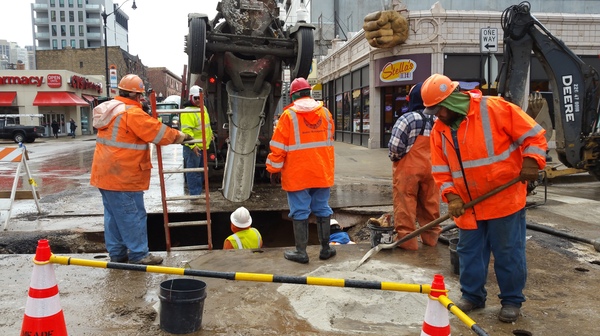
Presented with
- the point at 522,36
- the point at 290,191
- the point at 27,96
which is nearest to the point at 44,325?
the point at 290,191

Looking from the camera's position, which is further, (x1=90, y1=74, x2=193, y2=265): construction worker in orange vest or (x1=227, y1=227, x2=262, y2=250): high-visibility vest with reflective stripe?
(x1=227, y1=227, x2=262, y2=250): high-visibility vest with reflective stripe

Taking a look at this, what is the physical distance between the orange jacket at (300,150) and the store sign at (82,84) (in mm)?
38315

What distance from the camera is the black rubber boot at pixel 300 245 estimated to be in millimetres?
4848

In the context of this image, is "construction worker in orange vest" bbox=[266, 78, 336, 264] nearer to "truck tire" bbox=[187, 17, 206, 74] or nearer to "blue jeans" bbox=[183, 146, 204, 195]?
"truck tire" bbox=[187, 17, 206, 74]

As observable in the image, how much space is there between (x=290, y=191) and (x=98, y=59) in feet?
183

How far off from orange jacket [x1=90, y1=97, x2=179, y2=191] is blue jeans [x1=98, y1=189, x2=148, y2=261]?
11 centimetres

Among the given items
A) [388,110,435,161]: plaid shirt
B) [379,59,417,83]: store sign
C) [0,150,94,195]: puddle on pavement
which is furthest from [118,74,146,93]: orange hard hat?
[379,59,417,83]: store sign

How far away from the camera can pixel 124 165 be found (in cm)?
475

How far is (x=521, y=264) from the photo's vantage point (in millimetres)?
3500

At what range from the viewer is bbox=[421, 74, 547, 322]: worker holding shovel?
135 inches

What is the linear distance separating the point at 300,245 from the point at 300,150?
94cm

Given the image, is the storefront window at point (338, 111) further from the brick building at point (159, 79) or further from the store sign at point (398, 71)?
the brick building at point (159, 79)

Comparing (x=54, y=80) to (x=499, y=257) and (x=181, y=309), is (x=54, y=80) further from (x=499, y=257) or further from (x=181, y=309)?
(x=499, y=257)

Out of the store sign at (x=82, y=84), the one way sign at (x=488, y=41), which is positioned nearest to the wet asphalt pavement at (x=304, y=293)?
the one way sign at (x=488, y=41)
